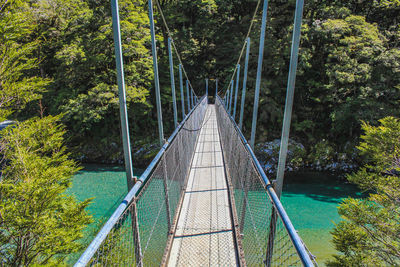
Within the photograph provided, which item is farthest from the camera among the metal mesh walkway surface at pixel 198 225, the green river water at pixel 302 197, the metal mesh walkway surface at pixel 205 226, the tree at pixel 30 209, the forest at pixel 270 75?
the forest at pixel 270 75

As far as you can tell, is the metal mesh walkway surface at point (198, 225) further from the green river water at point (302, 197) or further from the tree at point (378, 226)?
the green river water at point (302, 197)

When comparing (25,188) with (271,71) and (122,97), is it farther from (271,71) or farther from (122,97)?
(271,71)

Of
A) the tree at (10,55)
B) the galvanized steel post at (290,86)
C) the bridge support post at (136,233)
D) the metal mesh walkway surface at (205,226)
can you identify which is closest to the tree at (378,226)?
the metal mesh walkway surface at (205,226)

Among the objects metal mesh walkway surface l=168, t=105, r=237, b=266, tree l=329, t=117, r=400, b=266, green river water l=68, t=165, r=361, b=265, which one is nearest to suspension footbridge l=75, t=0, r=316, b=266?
metal mesh walkway surface l=168, t=105, r=237, b=266

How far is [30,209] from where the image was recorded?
12.0 ft

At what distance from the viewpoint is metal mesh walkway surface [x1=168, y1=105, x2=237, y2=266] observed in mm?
1619

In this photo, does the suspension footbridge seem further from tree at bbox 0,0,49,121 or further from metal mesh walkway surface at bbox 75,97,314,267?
tree at bbox 0,0,49,121

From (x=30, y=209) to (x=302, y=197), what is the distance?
822 cm

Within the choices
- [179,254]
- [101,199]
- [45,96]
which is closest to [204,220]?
[179,254]

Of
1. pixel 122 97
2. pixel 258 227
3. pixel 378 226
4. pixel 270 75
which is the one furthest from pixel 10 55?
pixel 270 75

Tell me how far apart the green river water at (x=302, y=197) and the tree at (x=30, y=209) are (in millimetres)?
2180

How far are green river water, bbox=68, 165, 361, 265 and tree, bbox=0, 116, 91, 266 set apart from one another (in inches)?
85.8

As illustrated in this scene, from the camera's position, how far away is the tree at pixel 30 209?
351cm

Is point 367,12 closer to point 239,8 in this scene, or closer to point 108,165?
point 239,8
